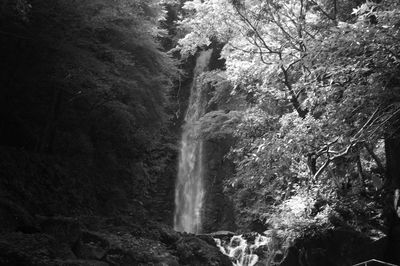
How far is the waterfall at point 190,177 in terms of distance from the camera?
1998cm

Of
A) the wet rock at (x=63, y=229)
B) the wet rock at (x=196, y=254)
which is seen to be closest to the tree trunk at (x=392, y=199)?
the wet rock at (x=196, y=254)

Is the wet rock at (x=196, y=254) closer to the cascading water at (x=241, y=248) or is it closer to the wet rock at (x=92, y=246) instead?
the wet rock at (x=92, y=246)

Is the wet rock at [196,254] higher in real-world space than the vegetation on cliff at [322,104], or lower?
lower

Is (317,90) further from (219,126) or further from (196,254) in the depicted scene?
(219,126)

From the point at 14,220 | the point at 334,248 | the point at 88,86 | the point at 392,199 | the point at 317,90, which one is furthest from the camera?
the point at 88,86

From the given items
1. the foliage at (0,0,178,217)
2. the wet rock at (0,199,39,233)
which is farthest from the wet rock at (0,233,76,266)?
the foliage at (0,0,178,217)

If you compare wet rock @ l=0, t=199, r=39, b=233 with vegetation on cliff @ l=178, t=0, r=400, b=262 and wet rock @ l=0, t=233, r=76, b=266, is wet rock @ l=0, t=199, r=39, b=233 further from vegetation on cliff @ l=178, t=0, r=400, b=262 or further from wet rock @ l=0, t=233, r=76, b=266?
vegetation on cliff @ l=178, t=0, r=400, b=262

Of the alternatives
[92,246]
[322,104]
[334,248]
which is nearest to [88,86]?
[92,246]

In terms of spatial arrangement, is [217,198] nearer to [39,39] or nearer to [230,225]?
[230,225]

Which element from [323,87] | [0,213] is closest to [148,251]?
[0,213]

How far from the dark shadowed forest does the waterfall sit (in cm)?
459

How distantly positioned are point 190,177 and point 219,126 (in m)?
8.25

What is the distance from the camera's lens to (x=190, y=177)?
68.2 ft

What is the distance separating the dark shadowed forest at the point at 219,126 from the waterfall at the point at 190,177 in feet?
15.1
